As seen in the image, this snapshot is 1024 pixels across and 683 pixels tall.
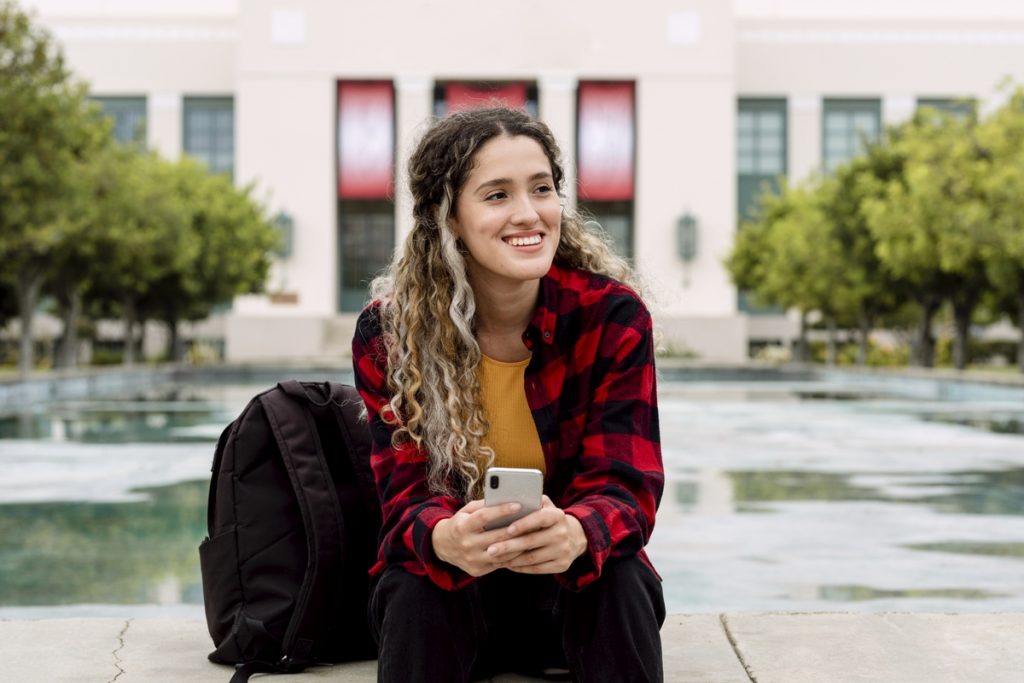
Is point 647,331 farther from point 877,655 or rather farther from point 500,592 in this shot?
point 877,655

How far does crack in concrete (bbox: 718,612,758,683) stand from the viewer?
354 centimetres

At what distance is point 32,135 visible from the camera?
71.8 feet

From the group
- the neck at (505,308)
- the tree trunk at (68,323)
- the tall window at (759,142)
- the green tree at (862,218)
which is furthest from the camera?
the tall window at (759,142)

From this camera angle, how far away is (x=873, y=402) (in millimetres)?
21797

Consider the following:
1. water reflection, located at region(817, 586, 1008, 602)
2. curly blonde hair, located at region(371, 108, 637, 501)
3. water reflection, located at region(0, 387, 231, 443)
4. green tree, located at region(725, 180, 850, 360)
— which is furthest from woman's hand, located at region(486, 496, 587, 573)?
green tree, located at region(725, 180, 850, 360)

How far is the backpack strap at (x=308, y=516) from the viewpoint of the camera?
351 centimetres

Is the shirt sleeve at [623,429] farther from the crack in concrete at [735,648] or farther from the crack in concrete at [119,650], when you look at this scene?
the crack in concrete at [119,650]

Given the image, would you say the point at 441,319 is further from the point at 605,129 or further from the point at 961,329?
the point at 605,129

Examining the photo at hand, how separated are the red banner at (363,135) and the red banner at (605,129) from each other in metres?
6.76

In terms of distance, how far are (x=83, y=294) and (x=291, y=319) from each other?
38.1 feet

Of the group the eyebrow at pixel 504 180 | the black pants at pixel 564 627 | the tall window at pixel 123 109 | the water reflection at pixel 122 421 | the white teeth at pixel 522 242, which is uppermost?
the tall window at pixel 123 109

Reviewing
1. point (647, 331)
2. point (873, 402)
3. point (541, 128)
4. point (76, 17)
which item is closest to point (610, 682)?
point (647, 331)

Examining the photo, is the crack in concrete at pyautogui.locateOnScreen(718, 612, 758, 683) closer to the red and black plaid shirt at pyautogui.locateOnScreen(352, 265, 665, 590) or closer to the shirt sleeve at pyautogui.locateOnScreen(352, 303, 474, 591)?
the red and black plaid shirt at pyautogui.locateOnScreen(352, 265, 665, 590)

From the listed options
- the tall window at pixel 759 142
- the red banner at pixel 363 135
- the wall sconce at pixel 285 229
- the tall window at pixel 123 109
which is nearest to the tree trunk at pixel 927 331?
the tall window at pixel 759 142
